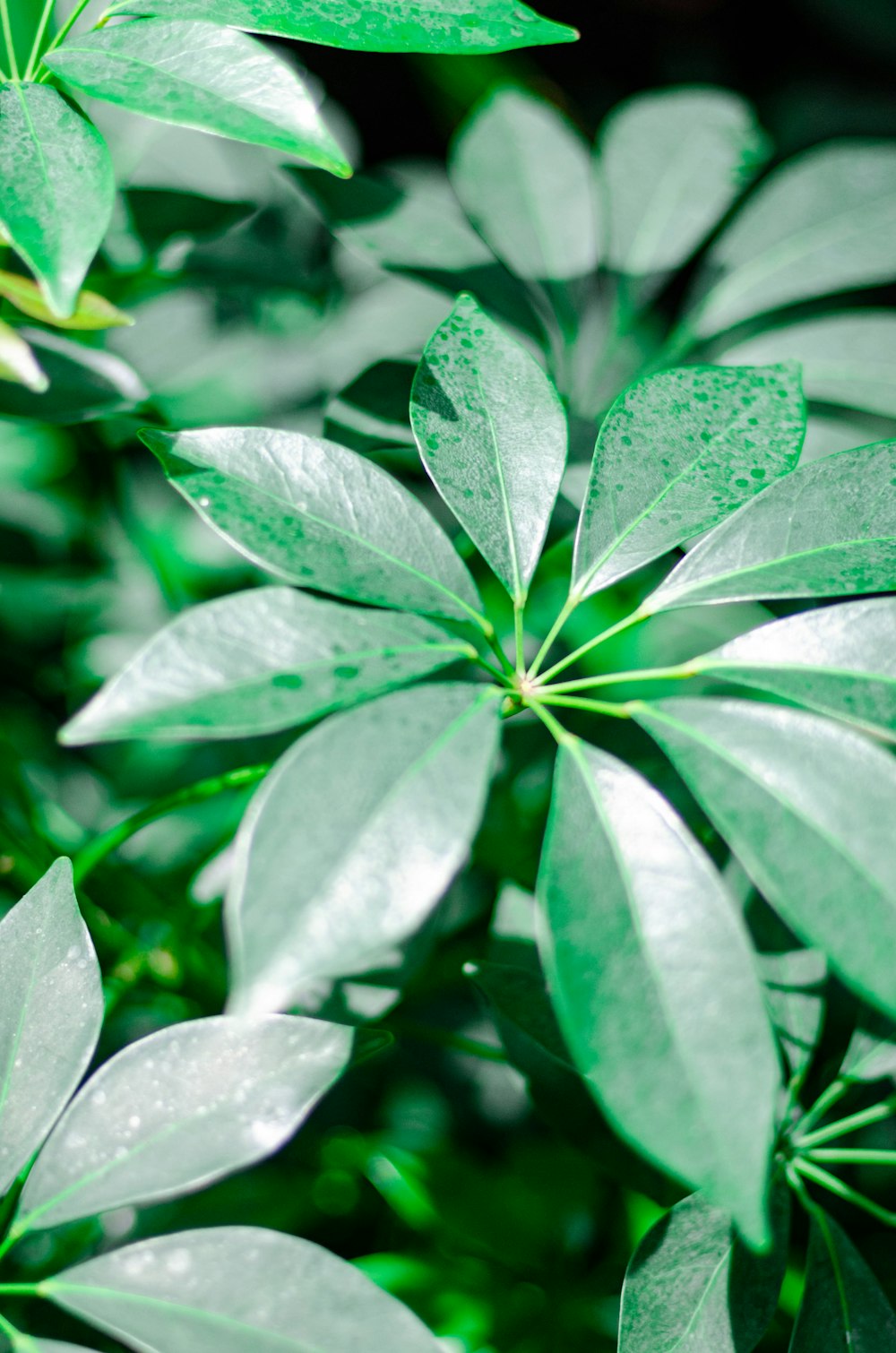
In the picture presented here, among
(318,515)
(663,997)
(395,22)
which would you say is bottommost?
(663,997)

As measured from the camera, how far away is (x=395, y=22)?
458 mm

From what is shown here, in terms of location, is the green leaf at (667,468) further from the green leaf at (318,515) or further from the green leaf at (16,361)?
the green leaf at (16,361)

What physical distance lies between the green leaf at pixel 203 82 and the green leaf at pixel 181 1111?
37 cm

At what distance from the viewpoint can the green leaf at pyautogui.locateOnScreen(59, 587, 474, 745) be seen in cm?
38

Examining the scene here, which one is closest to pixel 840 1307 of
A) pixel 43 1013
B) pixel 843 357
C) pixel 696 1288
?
pixel 696 1288

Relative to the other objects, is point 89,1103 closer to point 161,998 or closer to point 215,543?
point 161,998

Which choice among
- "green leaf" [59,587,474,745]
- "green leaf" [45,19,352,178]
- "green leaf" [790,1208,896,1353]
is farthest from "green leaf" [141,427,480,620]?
"green leaf" [790,1208,896,1353]

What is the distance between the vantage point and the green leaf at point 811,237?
79 centimetres

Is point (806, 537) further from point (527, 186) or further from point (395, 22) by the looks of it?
point (527, 186)

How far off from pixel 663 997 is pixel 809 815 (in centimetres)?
9

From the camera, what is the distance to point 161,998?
0.80 m

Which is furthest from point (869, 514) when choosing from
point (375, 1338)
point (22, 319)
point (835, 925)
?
point (22, 319)

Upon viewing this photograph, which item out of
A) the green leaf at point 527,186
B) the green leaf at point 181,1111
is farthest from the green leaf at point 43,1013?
the green leaf at point 527,186

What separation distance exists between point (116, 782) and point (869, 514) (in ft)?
2.53
